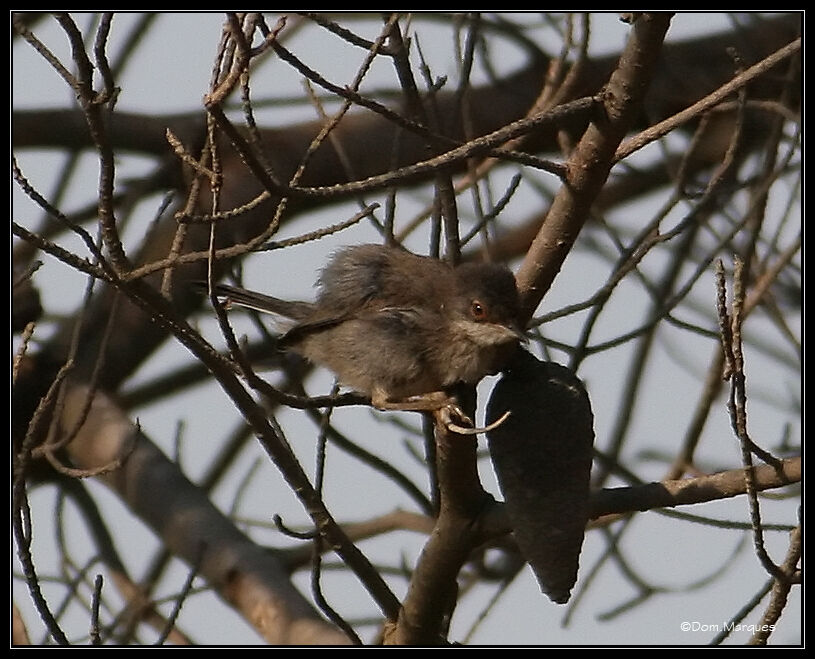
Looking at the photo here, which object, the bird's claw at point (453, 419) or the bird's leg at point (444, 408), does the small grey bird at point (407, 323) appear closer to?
the bird's leg at point (444, 408)

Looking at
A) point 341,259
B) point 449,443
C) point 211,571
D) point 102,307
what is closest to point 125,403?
point 102,307

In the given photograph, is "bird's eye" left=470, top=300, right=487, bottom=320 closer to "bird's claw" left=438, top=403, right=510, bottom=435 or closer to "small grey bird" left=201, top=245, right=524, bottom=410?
"small grey bird" left=201, top=245, right=524, bottom=410

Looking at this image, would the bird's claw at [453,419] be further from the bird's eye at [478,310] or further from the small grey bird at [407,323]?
the bird's eye at [478,310]

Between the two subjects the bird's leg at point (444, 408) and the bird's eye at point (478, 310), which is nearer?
the bird's leg at point (444, 408)

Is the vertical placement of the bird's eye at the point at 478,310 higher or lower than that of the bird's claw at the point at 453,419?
higher

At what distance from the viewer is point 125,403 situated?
6078 millimetres

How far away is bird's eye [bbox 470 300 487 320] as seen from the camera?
3.67 metres

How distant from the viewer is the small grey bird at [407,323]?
3.69 meters

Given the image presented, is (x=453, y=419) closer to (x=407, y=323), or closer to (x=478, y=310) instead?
A: (x=478, y=310)

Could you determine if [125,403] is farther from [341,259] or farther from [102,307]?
[341,259]

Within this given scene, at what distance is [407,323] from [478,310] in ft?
0.93

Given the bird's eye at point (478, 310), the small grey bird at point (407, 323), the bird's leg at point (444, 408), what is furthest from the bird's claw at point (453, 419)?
the bird's eye at point (478, 310)

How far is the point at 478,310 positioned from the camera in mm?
3684

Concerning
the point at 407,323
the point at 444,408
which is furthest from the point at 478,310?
the point at 444,408
